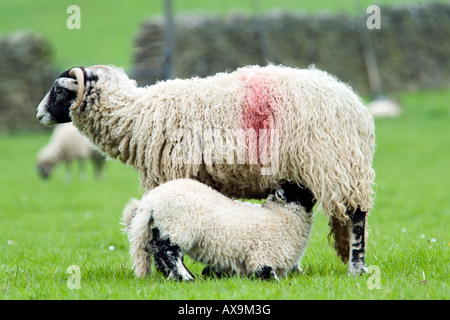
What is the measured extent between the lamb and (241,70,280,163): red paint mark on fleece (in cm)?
1092

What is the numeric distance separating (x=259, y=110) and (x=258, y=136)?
20cm

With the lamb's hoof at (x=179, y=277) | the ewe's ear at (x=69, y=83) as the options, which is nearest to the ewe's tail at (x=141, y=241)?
the lamb's hoof at (x=179, y=277)

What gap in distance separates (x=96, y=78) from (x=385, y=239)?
3294mm

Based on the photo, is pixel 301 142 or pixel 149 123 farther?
pixel 149 123

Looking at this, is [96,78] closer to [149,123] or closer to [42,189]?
[149,123]

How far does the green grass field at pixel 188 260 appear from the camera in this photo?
409 centimetres

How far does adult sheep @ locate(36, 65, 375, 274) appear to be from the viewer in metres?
4.75

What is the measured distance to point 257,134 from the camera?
4797mm

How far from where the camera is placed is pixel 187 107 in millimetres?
5004

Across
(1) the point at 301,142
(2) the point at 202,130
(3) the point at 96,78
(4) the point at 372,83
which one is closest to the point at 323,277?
(1) the point at 301,142

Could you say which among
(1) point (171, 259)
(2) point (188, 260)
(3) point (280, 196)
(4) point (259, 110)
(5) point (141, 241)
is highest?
(4) point (259, 110)

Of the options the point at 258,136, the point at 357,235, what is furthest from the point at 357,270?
the point at 258,136

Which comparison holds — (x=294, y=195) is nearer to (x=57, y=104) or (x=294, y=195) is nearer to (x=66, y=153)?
(x=57, y=104)

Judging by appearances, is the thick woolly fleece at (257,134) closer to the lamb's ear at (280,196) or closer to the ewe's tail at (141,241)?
the lamb's ear at (280,196)
